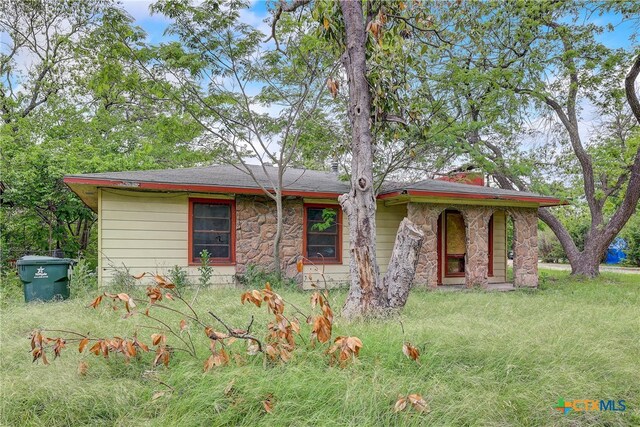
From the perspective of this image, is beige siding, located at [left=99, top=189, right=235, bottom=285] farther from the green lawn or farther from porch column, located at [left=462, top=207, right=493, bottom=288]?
porch column, located at [left=462, top=207, right=493, bottom=288]

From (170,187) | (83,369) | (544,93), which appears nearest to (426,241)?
(544,93)

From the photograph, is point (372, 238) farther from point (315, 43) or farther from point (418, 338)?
point (315, 43)

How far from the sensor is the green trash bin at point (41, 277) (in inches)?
260

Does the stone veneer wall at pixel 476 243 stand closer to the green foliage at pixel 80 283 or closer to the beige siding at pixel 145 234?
the beige siding at pixel 145 234

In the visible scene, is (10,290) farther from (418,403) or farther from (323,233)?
(418,403)

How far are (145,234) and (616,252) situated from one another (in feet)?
76.2

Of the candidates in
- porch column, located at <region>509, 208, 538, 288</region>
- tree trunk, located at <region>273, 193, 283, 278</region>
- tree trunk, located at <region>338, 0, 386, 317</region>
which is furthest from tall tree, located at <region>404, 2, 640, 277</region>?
tree trunk, located at <region>273, 193, 283, 278</region>

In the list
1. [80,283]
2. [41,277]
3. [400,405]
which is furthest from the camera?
[80,283]

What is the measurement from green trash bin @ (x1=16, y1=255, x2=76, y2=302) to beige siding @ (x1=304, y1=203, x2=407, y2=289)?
15.9 feet

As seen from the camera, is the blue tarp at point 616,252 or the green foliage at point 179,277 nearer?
the green foliage at point 179,277

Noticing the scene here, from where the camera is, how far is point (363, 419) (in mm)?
2408

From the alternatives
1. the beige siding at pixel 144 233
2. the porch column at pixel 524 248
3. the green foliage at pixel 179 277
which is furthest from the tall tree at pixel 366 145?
the porch column at pixel 524 248

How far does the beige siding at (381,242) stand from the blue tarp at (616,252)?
1703 cm

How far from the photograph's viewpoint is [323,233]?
363 inches
